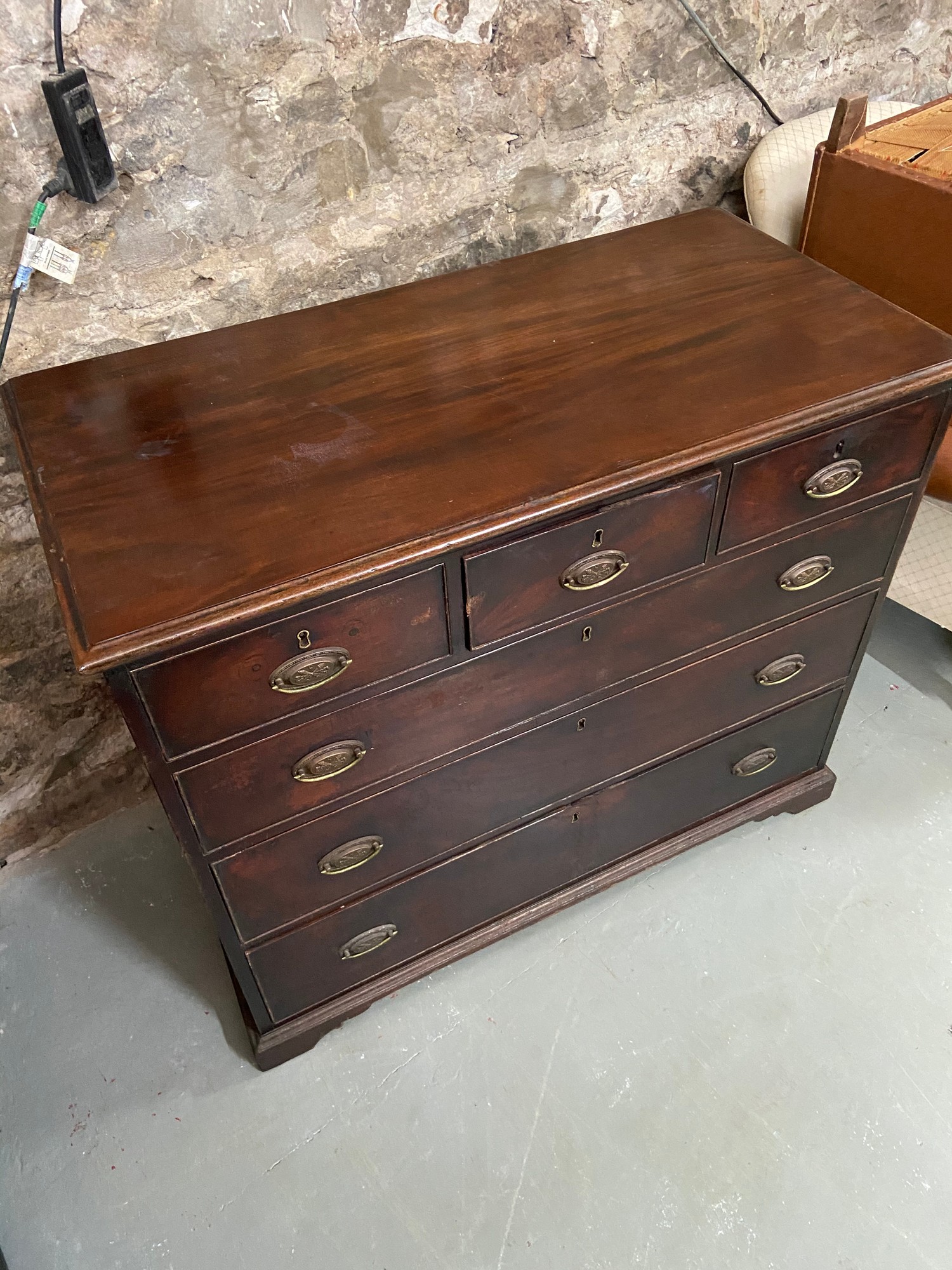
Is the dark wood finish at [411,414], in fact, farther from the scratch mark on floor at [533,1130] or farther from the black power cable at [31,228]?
the scratch mark on floor at [533,1130]

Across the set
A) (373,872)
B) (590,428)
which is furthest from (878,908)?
(590,428)

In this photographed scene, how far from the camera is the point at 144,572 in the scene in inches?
41.5

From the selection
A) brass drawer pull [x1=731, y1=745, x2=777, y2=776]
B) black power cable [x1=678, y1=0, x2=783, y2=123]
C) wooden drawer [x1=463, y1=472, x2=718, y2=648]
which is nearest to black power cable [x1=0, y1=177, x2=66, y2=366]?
wooden drawer [x1=463, y1=472, x2=718, y2=648]

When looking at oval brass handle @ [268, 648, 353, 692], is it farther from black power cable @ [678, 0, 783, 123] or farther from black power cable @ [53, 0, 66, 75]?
black power cable @ [678, 0, 783, 123]

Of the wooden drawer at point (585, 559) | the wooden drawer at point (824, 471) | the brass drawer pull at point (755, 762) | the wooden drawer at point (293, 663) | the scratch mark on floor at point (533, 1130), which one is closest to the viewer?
the wooden drawer at point (293, 663)

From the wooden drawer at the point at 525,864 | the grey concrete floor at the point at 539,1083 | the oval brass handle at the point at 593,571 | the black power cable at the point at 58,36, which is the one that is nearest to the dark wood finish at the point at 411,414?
the oval brass handle at the point at 593,571

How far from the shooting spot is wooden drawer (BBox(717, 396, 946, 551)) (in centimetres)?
129

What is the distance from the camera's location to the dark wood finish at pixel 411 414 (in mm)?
1065

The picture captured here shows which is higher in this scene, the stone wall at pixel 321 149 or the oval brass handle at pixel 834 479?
the stone wall at pixel 321 149

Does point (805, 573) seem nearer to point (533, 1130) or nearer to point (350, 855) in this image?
point (350, 855)

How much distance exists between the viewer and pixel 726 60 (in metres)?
1.73

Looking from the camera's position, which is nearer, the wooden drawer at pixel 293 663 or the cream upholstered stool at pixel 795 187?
the wooden drawer at pixel 293 663

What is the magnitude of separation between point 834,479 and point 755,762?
0.63m

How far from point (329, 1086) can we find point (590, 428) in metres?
1.17
